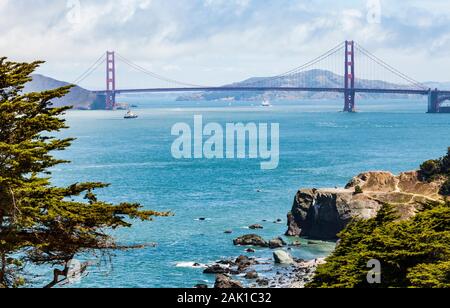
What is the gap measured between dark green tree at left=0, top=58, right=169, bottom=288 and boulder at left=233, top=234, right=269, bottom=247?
3492 centimetres

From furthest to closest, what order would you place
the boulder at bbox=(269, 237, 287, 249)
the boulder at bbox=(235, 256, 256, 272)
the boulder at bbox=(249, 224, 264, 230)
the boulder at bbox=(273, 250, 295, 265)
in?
the boulder at bbox=(249, 224, 264, 230) < the boulder at bbox=(269, 237, 287, 249) < the boulder at bbox=(273, 250, 295, 265) < the boulder at bbox=(235, 256, 256, 272)

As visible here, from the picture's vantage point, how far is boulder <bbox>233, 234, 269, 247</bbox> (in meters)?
52.7

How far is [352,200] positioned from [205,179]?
36.2 metres

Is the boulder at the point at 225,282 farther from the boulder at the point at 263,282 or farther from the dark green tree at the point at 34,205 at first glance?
the dark green tree at the point at 34,205

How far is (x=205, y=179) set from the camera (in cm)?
8825

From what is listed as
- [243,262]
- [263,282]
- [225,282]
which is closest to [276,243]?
[243,262]

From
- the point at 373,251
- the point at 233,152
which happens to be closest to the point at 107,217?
the point at 373,251

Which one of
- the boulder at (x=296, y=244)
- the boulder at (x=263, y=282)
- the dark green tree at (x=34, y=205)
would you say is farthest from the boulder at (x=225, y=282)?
the dark green tree at (x=34, y=205)

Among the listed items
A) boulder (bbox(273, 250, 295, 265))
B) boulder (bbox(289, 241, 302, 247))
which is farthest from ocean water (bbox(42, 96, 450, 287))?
boulder (bbox(273, 250, 295, 265))

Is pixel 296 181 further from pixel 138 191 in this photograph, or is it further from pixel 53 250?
pixel 53 250

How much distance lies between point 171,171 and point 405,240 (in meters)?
72.9

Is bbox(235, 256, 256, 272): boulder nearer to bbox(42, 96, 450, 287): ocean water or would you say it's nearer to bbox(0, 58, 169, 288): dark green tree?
bbox(42, 96, 450, 287): ocean water

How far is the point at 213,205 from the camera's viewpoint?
69.5 metres

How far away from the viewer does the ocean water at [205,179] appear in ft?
159
